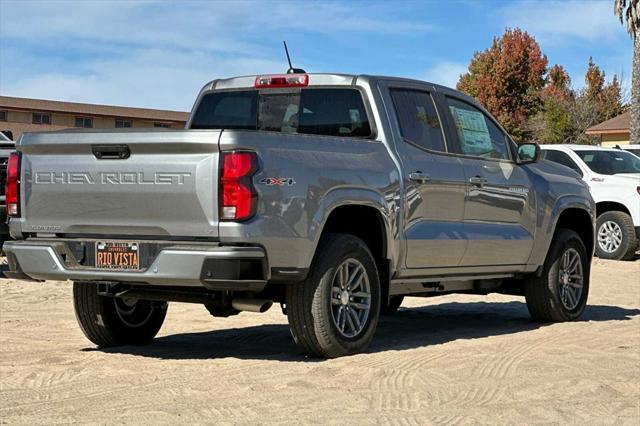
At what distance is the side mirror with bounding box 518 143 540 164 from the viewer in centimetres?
957

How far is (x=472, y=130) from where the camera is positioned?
920cm

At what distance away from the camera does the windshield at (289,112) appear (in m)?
8.23

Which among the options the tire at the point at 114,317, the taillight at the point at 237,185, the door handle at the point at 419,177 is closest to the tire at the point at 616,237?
the door handle at the point at 419,177

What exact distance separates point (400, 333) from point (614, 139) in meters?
37.6

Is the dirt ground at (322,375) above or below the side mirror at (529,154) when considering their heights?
below

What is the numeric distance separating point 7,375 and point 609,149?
46.4 feet

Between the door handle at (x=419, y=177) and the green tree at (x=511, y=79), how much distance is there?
155 ft

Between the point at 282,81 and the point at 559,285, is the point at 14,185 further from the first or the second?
the point at 559,285

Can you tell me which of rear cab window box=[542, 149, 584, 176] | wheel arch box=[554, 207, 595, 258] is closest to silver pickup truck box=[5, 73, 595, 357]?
wheel arch box=[554, 207, 595, 258]

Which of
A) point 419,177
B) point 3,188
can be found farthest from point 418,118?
point 3,188

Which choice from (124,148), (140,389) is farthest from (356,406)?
(124,148)

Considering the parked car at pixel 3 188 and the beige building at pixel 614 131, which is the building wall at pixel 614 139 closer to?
the beige building at pixel 614 131

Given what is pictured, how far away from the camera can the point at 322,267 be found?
723 centimetres

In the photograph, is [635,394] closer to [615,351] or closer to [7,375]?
[615,351]
